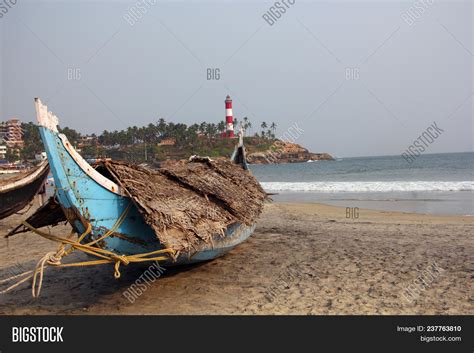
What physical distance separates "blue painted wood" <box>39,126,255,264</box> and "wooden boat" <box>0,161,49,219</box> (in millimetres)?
6862

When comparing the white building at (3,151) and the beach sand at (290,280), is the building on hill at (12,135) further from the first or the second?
the beach sand at (290,280)

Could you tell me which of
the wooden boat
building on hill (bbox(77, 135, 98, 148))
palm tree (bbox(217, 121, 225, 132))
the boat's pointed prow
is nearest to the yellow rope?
the boat's pointed prow

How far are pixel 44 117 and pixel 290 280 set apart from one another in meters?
4.03

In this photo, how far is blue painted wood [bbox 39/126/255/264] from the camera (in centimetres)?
403

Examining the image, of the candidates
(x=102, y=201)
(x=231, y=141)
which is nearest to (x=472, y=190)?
(x=102, y=201)

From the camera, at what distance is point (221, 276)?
20.0 feet

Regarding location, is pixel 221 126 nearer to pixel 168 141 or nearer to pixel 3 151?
pixel 168 141

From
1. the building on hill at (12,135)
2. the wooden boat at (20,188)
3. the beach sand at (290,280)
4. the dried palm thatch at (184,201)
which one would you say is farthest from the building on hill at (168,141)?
the dried palm thatch at (184,201)

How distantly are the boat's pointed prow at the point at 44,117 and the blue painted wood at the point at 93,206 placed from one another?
0.05 m

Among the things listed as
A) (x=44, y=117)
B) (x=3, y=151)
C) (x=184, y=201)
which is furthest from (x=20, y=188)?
(x=3, y=151)

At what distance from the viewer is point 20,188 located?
1067cm

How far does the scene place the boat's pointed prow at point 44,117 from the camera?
3.80 m
